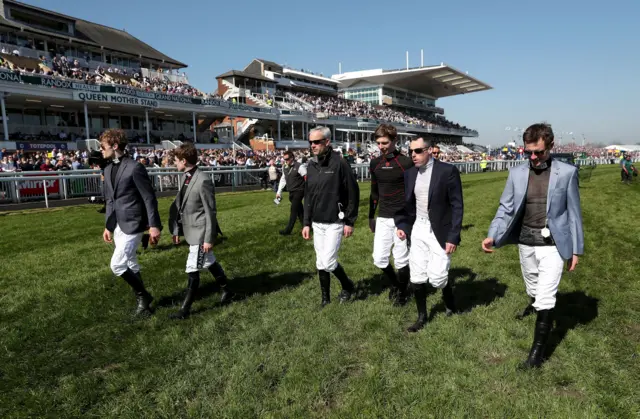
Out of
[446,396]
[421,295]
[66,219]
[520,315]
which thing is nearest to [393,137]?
[421,295]

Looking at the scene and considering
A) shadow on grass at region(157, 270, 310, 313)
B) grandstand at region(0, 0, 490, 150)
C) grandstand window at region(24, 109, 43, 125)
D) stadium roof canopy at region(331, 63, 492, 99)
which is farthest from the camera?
stadium roof canopy at region(331, 63, 492, 99)

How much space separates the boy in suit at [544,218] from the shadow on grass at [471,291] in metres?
1.26

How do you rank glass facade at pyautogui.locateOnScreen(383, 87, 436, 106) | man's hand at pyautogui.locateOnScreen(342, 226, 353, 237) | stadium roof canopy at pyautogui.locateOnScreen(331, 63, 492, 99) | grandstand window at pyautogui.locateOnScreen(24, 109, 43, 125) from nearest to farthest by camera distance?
man's hand at pyautogui.locateOnScreen(342, 226, 353, 237) → grandstand window at pyautogui.locateOnScreen(24, 109, 43, 125) → stadium roof canopy at pyautogui.locateOnScreen(331, 63, 492, 99) → glass facade at pyautogui.locateOnScreen(383, 87, 436, 106)

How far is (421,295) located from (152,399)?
2.78 metres

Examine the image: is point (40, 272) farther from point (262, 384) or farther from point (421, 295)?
point (421, 295)

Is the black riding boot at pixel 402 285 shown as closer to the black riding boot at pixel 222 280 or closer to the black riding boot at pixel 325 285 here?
the black riding boot at pixel 325 285

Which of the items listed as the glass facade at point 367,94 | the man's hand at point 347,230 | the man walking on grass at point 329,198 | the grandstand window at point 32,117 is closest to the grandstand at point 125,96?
the grandstand window at point 32,117

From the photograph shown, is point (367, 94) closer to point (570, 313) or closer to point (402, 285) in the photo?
point (402, 285)

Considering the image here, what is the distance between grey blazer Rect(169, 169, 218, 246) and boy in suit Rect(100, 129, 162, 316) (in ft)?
0.94

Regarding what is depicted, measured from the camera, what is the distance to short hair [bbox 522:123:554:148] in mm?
3834

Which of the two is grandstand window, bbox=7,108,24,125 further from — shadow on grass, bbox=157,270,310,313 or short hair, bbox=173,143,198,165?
short hair, bbox=173,143,198,165

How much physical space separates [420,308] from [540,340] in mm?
1238

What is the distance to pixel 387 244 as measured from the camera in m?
5.52

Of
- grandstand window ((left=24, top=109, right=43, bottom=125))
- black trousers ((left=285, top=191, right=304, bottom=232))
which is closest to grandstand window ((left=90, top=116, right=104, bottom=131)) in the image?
grandstand window ((left=24, top=109, right=43, bottom=125))
